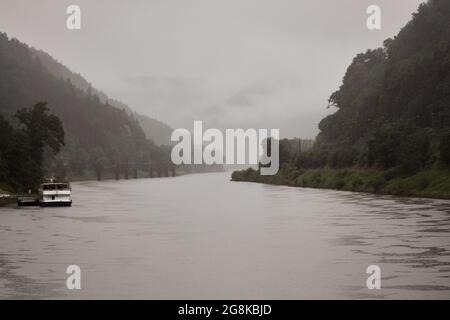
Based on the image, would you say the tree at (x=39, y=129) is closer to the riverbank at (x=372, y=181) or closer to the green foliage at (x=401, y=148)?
the riverbank at (x=372, y=181)

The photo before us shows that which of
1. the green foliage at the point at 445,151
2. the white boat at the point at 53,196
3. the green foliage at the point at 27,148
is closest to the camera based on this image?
the white boat at the point at 53,196

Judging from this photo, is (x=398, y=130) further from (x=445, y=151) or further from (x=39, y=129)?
(x=39, y=129)

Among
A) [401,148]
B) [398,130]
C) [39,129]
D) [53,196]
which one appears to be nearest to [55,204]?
[53,196]

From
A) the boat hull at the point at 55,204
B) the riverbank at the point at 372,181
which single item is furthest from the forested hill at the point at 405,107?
the boat hull at the point at 55,204

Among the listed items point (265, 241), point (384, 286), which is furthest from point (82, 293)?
point (265, 241)

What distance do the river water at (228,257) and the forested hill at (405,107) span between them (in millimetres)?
58441

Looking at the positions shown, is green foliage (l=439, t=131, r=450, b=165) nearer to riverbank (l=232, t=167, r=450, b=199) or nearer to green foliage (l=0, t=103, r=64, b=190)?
riverbank (l=232, t=167, r=450, b=199)

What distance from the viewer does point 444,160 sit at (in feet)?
303

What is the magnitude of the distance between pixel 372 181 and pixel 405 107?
50.2m

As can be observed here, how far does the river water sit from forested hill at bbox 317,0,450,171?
2301 inches

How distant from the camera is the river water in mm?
20922

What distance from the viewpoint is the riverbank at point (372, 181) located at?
8938cm

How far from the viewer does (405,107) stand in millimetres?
154625
